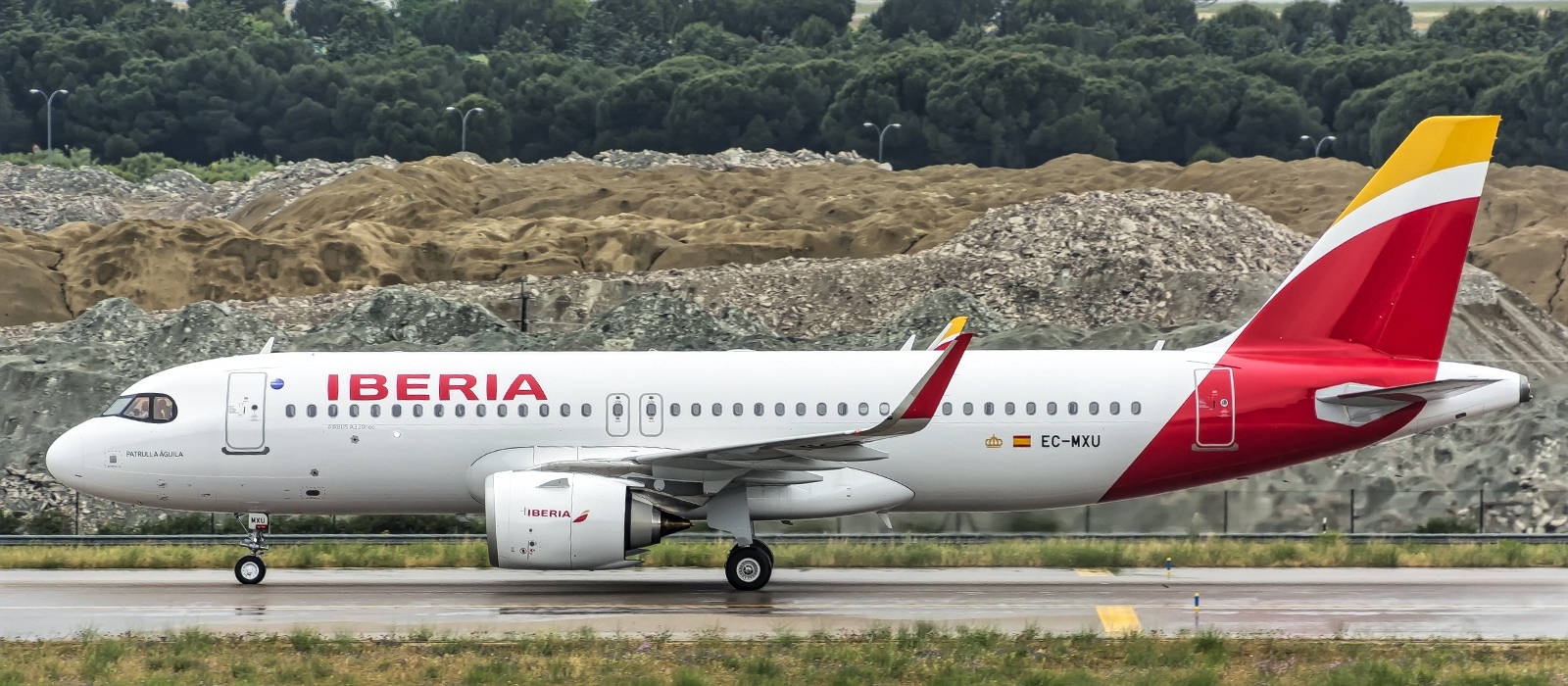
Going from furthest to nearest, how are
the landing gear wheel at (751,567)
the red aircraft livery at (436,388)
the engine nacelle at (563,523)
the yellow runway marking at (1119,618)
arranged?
the red aircraft livery at (436,388), the landing gear wheel at (751,567), the engine nacelle at (563,523), the yellow runway marking at (1119,618)

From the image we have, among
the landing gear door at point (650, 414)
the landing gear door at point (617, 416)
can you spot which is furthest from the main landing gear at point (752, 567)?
the landing gear door at point (617, 416)

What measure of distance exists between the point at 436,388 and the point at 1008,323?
69.8 feet

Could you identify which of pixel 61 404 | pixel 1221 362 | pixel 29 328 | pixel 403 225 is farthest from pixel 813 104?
pixel 1221 362

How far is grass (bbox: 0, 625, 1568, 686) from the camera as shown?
693 inches

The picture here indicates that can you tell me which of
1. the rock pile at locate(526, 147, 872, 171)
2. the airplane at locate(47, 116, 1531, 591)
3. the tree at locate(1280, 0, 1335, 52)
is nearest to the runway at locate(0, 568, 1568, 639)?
the airplane at locate(47, 116, 1531, 591)

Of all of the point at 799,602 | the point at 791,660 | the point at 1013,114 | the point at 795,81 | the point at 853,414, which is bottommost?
the point at 791,660

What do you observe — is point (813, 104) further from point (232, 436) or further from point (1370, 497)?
point (232, 436)

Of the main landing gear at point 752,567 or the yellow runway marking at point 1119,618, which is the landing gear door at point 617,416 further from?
the yellow runway marking at point 1119,618

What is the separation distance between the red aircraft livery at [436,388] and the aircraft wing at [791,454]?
119cm

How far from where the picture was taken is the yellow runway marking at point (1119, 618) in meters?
20.9

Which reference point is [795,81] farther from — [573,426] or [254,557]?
[254,557]

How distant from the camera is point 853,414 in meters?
25.5

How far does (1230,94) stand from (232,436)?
3819 inches

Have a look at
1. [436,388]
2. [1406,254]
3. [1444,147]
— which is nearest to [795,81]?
[1444,147]
